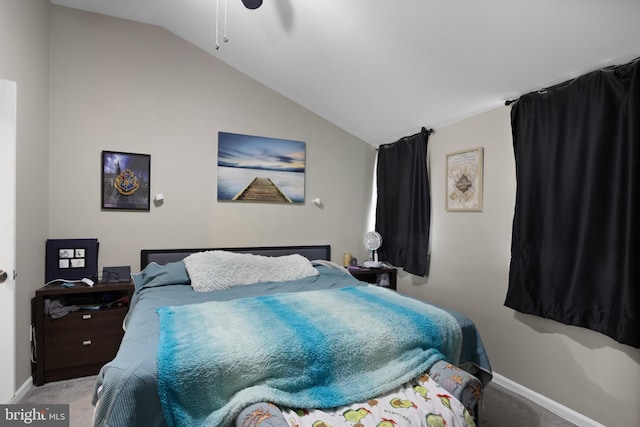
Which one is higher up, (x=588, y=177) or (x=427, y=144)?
(x=427, y=144)

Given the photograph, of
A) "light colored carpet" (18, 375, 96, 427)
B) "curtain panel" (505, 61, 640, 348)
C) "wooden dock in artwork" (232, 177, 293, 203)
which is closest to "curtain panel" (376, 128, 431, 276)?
"curtain panel" (505, 61, 640, 348)

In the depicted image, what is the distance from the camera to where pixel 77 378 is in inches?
103

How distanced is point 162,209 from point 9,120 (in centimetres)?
136

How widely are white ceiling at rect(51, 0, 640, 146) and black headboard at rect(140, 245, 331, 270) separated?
1.59 m

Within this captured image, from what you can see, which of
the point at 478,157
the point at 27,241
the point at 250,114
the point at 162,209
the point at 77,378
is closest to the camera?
the point at 27,241

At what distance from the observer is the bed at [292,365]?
4.31 feet

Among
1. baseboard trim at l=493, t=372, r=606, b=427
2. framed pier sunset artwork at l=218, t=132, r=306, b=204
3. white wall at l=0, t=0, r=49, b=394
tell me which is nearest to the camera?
baseboard trim at l=493, t=372, r=606, b=427

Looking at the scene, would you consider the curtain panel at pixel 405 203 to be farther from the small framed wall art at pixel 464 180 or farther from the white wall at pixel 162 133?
the white wall at pixel 162 133

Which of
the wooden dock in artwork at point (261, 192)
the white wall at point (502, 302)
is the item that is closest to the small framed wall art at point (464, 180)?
the white wall at point (502, 302)

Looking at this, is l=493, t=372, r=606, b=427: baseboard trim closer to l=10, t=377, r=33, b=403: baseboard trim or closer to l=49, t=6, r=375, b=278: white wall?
l=49, t=6, r=375, b=278: white wall

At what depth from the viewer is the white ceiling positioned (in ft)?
6.03

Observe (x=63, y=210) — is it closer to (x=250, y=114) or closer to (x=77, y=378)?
(x=77, y=378)

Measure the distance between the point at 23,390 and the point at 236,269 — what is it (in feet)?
5.51

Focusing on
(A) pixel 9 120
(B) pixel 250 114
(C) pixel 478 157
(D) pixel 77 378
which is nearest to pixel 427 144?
(C) pixel 478 157
